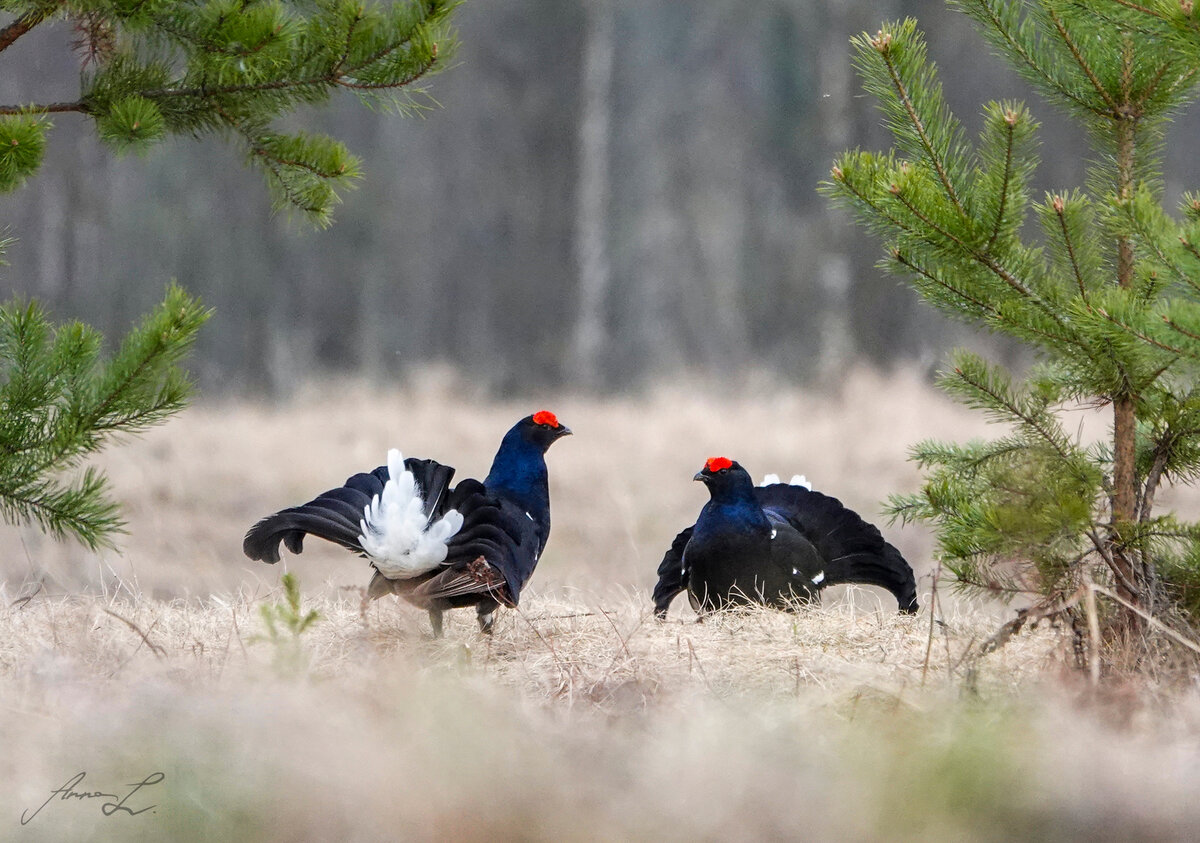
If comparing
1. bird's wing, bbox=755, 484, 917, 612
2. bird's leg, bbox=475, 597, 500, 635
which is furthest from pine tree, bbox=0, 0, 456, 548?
bird's wing, bbox=755, 484, 917, 612

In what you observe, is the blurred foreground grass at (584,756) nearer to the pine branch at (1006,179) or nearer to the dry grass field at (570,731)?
the dry grass field at (570,731)

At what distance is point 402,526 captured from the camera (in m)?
3.29

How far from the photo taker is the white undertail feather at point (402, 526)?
3.29 metres

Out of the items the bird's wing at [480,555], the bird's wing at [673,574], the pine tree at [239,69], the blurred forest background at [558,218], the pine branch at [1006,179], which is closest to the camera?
the pine branch at [1006,179]

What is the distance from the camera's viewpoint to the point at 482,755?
70.7 inches

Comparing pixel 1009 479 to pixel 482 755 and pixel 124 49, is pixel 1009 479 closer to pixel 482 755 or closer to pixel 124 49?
pixel 482 755

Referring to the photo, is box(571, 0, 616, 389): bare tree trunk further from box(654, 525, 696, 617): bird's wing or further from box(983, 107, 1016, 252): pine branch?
box(983, 107, 1016, 252): pine branch

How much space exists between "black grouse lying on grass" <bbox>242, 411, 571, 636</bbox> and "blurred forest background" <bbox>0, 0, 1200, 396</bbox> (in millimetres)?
9718

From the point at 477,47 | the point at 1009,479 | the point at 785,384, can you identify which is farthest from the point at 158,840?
the point at 477,47

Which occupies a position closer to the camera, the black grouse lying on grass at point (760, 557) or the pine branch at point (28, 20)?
the pine branch at point (28, 20)

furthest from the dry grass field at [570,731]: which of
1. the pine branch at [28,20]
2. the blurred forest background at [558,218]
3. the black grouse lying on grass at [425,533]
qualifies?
the blurred forest background at [558,218]

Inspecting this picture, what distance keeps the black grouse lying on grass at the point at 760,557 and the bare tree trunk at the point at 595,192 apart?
9.61 metres

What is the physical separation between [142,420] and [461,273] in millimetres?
13511
